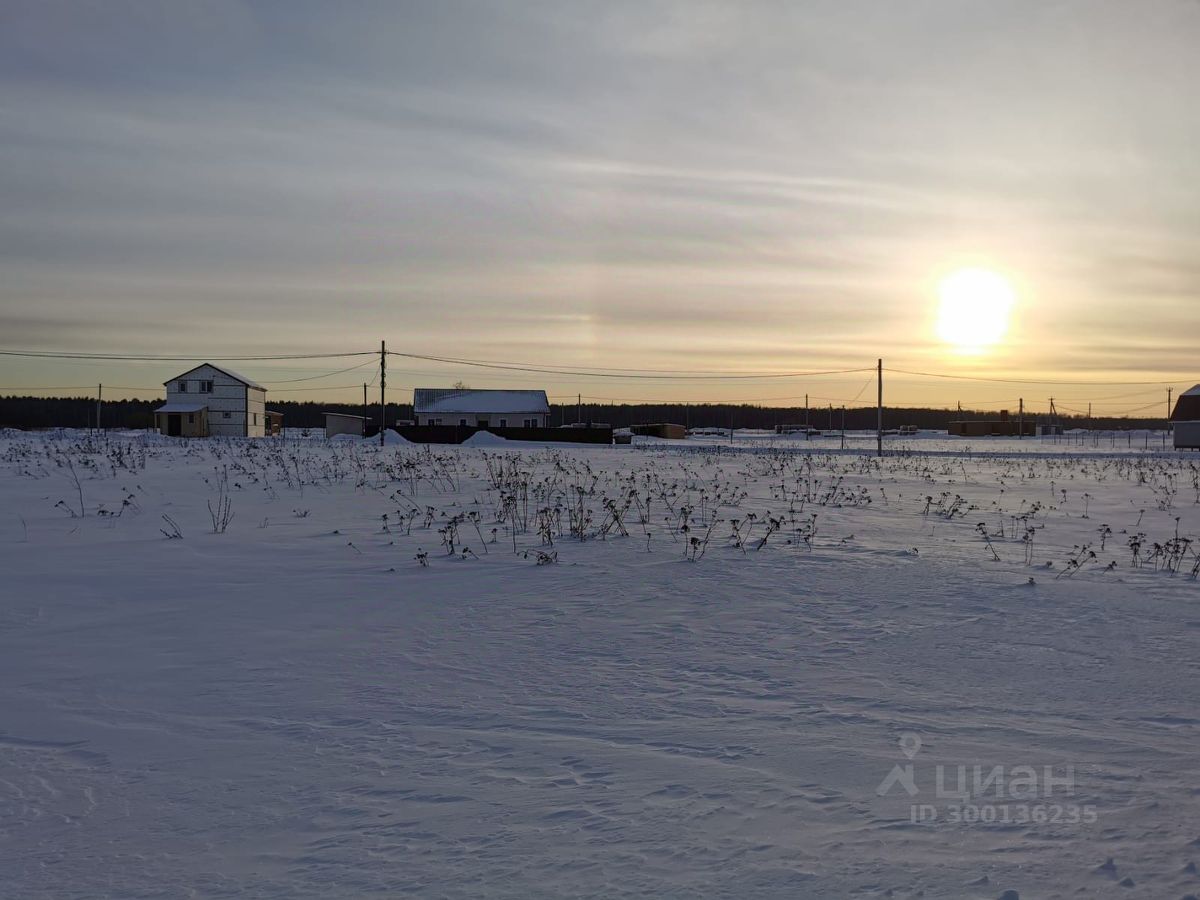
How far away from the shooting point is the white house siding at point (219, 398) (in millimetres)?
61094

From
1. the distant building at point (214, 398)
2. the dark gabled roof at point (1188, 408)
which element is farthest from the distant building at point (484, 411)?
the dark gabled roof at point (1188, 408)

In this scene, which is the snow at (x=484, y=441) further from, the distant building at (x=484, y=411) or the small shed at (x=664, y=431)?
the small shed at (x=664, y=431)

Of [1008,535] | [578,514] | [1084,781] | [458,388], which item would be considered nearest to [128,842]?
[1084,781]

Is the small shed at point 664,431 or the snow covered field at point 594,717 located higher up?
the small shed at point 664,431

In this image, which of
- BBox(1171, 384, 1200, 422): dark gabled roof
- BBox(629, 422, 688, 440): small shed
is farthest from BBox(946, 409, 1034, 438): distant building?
BBox(629, 422, 688, 440): small shed

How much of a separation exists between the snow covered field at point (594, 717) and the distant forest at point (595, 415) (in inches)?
4871

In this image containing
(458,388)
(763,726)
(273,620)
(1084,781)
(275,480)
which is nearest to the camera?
(1084,781)

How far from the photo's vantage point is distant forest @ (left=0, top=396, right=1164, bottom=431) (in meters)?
137

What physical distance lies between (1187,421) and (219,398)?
216 ft

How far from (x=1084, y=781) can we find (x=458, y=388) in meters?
75.5

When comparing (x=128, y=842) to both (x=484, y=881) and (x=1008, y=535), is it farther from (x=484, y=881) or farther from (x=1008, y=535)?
(x=1008, y=535)

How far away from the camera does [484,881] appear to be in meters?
2.88

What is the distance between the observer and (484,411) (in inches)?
2867

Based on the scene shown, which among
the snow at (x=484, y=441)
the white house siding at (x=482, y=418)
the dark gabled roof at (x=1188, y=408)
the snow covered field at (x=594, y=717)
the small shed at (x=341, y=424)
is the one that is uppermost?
the dark gabled roof at (x=1188, y=408)
